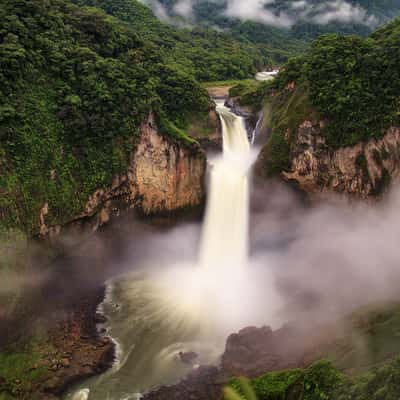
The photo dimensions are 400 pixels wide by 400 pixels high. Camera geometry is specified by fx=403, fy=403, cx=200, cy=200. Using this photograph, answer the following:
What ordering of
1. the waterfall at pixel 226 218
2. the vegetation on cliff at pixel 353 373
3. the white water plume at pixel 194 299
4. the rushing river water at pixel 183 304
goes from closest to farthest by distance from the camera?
the vegetation on cliff at pixel 353 373, the rushing river water at pixel 183 304, the white water plume at pixel 194 299, the waterfall at pixel 226 218

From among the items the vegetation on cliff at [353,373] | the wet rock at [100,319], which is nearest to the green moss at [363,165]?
the vegetation on cliff at [353,373]

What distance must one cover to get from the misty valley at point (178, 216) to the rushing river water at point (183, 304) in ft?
0.28

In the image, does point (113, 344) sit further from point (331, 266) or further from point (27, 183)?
point (331, 266)

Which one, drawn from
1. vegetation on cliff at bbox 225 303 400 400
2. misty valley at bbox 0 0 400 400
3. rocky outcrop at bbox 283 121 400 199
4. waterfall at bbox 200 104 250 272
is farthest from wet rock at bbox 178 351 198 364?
rocky outcrop at bbox 283 121 400 199

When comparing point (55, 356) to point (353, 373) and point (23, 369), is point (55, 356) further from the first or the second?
point (353, 373)

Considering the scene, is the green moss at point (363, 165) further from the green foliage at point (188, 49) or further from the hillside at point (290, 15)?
the hillside at point (290, 15)

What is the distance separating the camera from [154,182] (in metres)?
23.6

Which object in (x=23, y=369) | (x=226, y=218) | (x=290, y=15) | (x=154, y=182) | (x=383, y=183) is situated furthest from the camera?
(x=290, y=15)

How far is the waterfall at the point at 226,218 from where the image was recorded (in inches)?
901

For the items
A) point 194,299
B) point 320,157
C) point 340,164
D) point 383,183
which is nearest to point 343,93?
point 320,157

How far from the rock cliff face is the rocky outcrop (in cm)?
564

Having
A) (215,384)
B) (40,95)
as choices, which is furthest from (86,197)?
(215,384)

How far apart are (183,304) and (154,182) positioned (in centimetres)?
751

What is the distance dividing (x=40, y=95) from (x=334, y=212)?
17.1 metres
